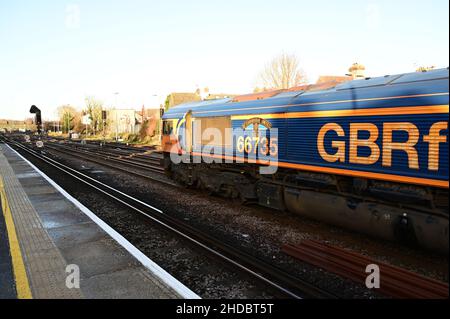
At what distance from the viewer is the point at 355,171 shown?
7172 mm

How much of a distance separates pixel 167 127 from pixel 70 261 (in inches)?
368

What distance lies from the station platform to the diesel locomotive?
162 inches

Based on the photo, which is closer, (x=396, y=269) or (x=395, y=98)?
(x=396, y=269)

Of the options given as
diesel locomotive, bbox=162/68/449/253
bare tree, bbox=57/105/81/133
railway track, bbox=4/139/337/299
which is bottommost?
railway track, bbox=4/139/337/299

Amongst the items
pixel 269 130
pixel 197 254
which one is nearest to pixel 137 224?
pixel 197 254

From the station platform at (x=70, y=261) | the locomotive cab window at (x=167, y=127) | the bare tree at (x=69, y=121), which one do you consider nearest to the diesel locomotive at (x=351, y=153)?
the locomotive cab window at (x=167, y=127)

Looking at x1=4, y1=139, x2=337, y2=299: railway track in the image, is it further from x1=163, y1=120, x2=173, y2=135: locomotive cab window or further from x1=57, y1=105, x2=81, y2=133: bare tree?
x1=57, y1=105, x2=81, y2=133: bare tree

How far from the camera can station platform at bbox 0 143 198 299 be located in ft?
17.8

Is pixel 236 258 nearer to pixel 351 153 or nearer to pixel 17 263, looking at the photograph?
pixel 351 153

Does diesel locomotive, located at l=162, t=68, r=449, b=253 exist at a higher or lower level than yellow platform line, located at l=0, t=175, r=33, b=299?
higher

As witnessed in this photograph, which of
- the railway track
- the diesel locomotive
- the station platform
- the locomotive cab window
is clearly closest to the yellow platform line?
the station platform

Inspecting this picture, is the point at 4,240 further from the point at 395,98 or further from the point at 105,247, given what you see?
the point at 395,98

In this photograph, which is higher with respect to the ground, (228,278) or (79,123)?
(79,123)
